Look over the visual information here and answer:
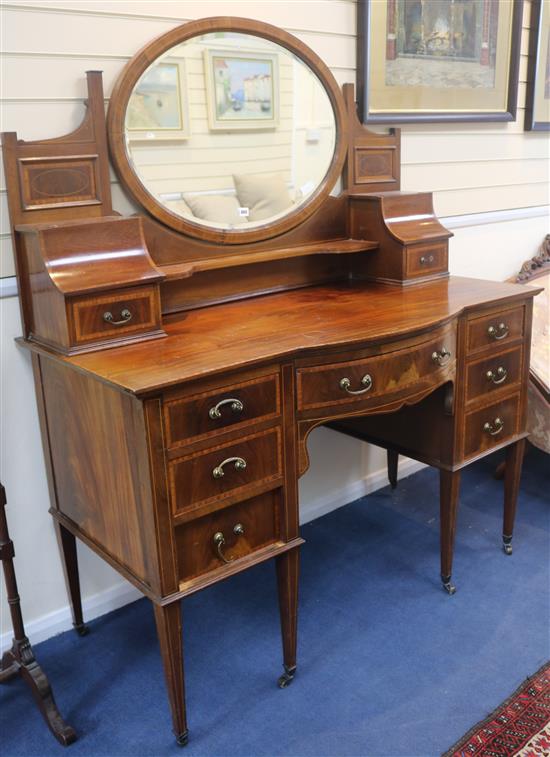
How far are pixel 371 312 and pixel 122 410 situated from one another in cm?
82

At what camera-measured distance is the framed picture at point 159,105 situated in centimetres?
202

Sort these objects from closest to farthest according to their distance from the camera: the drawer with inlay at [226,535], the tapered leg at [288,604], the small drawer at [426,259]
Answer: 1. the drawer with inlay at [226,535]
2. the tapered leg at [288,604]
3. the small drawer at [426,259]

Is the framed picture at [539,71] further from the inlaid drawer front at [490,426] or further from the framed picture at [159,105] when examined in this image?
the framed picture at [159,105]

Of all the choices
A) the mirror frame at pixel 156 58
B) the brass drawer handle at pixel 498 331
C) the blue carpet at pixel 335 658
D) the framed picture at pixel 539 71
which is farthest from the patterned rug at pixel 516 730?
the framed picture at pixel 539 71

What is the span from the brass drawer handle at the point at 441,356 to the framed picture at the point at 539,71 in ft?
5.47

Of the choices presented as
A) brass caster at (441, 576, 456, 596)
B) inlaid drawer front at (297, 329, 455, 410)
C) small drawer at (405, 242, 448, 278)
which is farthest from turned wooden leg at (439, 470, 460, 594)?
small drawer at (405, 242, 448, 278)

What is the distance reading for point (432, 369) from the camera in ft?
6.81

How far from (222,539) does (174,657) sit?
297mm

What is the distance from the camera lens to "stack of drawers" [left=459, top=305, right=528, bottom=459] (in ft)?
7.42

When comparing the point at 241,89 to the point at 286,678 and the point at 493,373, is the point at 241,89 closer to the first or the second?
the point at 493,373

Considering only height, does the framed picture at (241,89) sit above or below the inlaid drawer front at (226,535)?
above

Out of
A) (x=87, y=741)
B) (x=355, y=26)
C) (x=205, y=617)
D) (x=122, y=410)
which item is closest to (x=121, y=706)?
(x=87, y=741)

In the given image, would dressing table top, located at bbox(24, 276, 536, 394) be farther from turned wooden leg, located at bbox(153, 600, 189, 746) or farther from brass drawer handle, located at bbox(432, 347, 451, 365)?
turned wooden leg, located at bbox(153, 600, 189, 746)

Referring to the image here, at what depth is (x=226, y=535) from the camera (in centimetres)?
176
